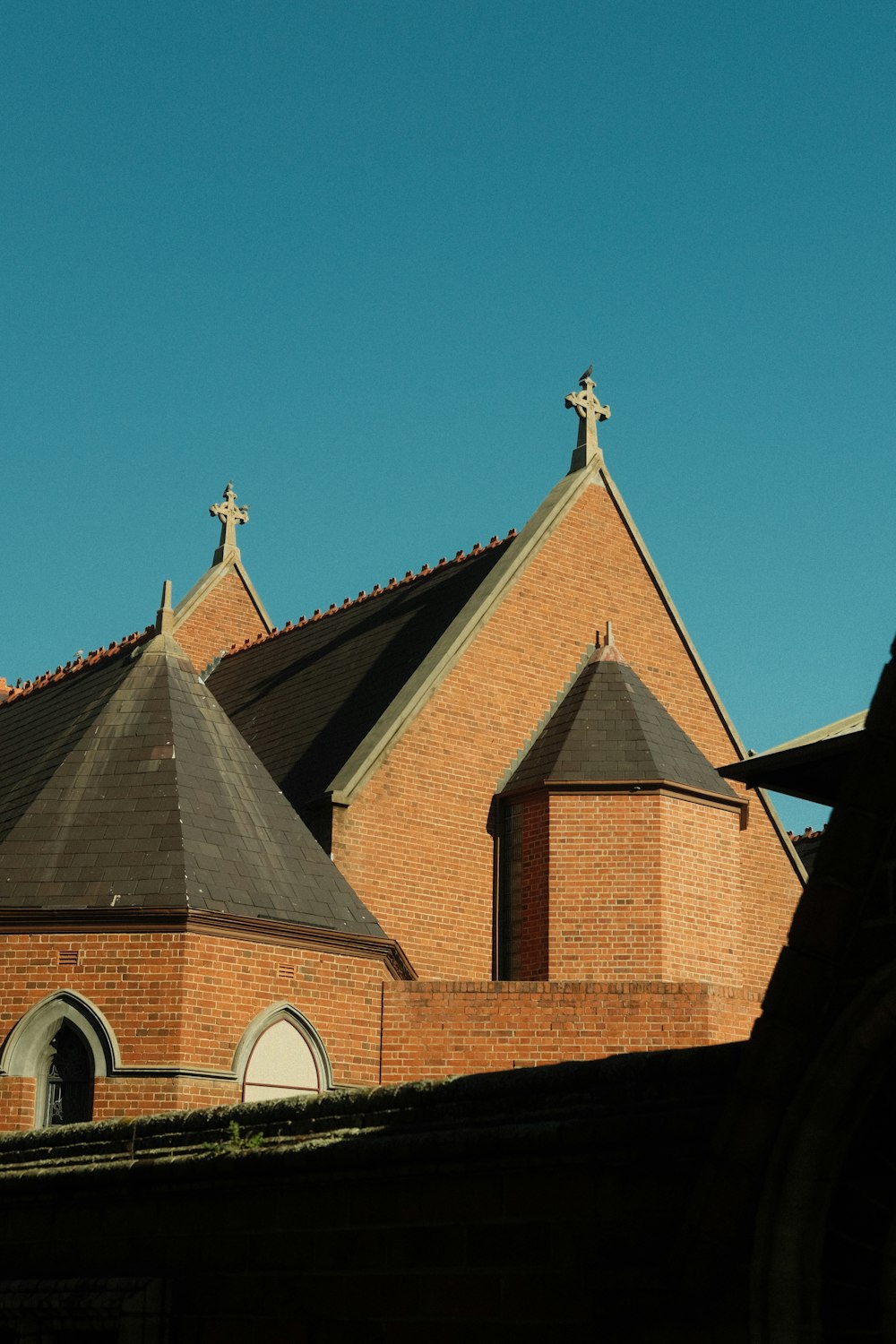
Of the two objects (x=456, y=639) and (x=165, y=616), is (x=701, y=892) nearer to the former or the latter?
(x=456, y=639)

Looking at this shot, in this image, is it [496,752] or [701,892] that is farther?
[496,752]

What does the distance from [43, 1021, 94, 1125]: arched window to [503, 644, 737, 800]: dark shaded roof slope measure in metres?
7.20

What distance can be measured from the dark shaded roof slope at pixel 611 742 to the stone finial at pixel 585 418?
3777 mm

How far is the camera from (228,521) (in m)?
33.6

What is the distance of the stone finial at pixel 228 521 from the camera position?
33000mm

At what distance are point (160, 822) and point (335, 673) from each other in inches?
323

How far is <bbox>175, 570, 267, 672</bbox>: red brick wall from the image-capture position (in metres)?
30.8

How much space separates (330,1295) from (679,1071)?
2149mm

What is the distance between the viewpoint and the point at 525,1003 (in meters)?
17.2

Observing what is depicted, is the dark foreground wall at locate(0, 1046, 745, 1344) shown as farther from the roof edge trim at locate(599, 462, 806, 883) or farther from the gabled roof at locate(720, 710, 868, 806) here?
the roof edge trim at locate(599, 462, 806, 883)

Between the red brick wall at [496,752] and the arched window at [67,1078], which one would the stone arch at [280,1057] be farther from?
the red brick wall at [496,752]

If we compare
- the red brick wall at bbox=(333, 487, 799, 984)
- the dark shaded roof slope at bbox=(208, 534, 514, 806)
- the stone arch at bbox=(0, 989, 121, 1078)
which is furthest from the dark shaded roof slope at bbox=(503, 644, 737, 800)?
the stone arch at bbox=(0, 989, 121, 1078)

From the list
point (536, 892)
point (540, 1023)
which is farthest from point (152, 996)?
point (536, 892)

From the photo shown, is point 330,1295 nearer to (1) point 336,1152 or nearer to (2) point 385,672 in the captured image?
(1) point 336,1152
